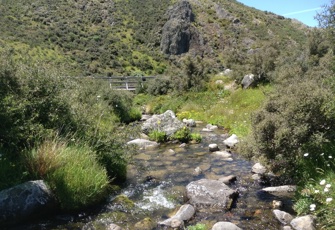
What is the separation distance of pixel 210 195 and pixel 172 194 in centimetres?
122

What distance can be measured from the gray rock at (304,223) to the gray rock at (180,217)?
7.21 ft

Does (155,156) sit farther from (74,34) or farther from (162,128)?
(74,34)

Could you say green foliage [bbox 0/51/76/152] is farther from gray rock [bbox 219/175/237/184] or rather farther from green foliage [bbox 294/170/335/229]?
green foliage [bbox 294/170/335/229]

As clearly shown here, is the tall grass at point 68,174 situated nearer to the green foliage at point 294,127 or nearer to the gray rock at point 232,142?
the green foliage at point 294,127

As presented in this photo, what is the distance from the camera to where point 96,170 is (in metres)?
8.45

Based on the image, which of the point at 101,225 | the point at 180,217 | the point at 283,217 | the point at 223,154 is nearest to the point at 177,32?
the point at 223,154

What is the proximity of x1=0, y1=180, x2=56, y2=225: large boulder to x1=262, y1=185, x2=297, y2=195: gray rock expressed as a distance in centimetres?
544

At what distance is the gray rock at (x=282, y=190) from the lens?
8242mm

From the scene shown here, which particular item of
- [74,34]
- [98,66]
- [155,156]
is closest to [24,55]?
[155,156]

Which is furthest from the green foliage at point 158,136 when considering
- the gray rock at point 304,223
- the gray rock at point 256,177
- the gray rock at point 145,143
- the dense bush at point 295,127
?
the gray rock at point 304,223

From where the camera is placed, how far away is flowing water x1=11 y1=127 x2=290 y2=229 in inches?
284

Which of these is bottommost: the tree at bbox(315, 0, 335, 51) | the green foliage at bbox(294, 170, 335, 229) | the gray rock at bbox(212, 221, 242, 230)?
the gray rock at bbox(212, 221, 242, 230)

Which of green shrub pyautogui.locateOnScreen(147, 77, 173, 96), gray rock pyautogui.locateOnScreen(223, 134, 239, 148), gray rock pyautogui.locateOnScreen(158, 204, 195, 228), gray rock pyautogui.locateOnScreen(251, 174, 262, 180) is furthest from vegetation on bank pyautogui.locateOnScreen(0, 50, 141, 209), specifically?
green shrub pyautogui.locateOnScreen(147, 77, 173, 96)

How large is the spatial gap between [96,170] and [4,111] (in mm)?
2629
